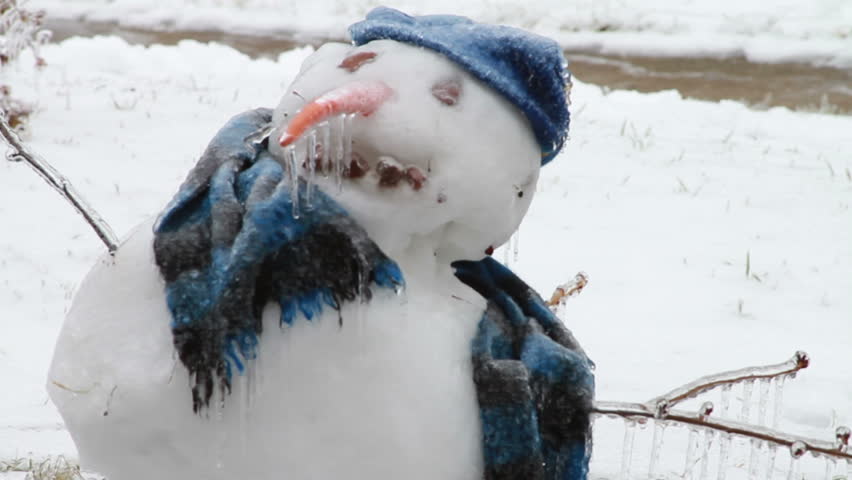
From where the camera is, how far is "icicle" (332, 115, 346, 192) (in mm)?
1683

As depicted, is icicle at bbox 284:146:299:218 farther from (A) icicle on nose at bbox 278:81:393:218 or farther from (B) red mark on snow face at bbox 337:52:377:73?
(B) red mark on snow face at bbox 337:52:377:73

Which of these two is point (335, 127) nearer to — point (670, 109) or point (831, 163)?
point (831, 163)

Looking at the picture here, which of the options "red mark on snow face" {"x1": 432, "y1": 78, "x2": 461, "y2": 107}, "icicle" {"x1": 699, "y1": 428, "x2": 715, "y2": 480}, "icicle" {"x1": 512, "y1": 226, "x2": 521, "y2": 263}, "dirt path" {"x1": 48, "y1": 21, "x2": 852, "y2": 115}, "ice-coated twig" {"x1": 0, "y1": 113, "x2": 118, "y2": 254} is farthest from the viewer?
"dirt path" {"x1": 48, "y1": 21, "x2": 852, "y2": 115}

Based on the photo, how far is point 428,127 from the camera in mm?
1731

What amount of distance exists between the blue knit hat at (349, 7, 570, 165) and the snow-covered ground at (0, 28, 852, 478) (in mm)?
1541

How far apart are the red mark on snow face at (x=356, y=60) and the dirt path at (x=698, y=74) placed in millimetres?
6171

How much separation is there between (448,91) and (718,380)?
67cm

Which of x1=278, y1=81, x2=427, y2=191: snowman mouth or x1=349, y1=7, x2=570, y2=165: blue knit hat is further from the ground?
x1=349, y1=7, x2=570, y2=165: blue knit hat

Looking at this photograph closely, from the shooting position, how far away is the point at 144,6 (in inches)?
478

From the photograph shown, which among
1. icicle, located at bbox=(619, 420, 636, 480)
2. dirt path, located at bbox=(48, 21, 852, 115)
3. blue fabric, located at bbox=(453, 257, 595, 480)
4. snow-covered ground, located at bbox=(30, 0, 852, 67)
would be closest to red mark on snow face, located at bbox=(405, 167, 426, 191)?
blue fabric, located at bbox=(453, 257, 595, 480)

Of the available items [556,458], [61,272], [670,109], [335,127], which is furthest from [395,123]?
[670,109]

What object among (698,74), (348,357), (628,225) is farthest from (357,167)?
(698,74)

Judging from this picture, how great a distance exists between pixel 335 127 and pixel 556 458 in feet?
2.19

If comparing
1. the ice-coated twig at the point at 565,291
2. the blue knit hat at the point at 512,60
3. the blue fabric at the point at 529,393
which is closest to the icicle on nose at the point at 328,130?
the blue knit hat at the point at 512,60
